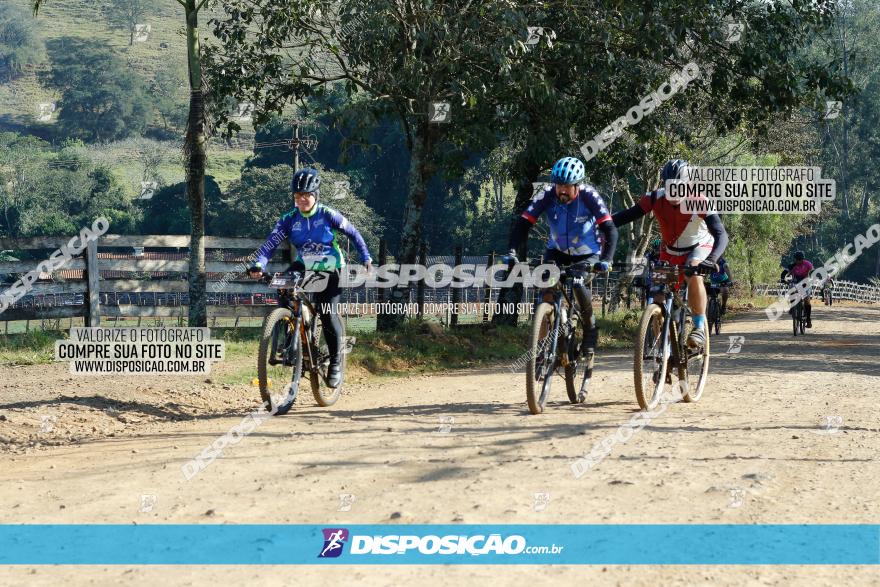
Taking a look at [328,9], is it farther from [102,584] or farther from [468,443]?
[102,584]

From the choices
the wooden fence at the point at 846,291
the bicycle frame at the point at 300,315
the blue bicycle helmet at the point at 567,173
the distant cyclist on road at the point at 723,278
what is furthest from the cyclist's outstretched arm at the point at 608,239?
the wooden fence at the point at 846,291

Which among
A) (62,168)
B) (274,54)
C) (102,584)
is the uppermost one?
(62,168)

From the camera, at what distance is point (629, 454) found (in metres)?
7.12

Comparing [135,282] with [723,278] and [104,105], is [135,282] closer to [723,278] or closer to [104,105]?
[723,278]

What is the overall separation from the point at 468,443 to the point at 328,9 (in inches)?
427

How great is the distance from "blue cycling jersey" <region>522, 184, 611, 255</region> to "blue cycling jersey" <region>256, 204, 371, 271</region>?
180 cm

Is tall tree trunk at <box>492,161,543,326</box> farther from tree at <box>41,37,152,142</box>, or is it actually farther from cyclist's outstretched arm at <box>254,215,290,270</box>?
tree at <box>41,37,152,142</box>

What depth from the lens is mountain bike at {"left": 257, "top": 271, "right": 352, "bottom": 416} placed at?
30.3 ft

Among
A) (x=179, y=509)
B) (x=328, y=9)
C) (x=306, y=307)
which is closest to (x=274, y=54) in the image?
(x=328, y=9)

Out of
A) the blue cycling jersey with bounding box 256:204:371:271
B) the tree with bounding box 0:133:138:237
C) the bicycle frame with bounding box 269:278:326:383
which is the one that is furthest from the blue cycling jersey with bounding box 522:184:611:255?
the tree with bounding box 0:133:138:237

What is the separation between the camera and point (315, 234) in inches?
386

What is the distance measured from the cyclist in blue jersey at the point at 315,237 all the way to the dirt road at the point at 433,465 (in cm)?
117

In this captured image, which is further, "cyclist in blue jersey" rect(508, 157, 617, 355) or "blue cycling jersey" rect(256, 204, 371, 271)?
"blue cycling jersey" rect(256, 204, 371, 271)

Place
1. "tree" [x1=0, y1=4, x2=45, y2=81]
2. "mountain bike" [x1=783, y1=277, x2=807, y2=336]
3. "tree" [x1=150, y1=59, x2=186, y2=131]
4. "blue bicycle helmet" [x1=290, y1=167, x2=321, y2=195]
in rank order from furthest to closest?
1. "tree" [x1=0, y1=4, x2=45, y2=81]
2. "tree" [x1=150, y1=59, x2=186, y2=131]
3. "mountain bike" [x1=783, y1=277, x2=807, y2=336]
4. "blue bicycle helmet" [x1=290, y1=167, x2=321, y2=195]
